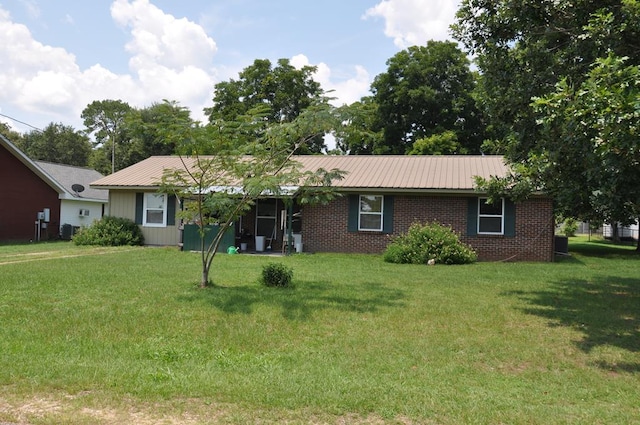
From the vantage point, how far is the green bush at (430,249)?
15.9 meters

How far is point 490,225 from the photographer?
705 inches

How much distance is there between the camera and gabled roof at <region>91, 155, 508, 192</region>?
59.2 ft

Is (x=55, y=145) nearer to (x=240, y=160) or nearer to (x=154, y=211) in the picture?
(x=154, y=211)

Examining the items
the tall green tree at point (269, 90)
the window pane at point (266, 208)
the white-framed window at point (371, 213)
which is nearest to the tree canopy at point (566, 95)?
the white-framed window at point (371, 213)

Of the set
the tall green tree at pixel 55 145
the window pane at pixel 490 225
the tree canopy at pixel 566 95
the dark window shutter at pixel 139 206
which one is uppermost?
the tall green tree at pixel 55 145

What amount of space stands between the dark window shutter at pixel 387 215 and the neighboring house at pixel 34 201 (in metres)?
16.6

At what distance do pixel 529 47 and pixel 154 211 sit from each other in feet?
52.8

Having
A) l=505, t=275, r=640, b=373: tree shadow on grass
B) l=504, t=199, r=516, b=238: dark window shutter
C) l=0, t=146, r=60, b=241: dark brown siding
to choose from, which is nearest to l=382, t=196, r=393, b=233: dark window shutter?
l=504, t=199, r=516, b=238: dark window shutter

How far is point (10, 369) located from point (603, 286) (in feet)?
38.2

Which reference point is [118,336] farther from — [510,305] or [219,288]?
[510,305]

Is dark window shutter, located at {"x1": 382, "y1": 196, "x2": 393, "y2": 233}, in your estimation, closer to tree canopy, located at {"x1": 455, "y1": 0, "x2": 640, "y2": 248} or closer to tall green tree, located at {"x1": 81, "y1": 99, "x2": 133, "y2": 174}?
tree canopy, located at {"x1": 455, "y1": 0, "x2": 640, "y2": 248}

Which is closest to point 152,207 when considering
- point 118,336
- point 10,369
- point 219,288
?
point 219,288

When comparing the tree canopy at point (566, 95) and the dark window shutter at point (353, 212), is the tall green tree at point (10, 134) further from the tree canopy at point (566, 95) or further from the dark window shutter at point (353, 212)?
the tree canopy at point (566, 95)

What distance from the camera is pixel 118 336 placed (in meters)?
6.78
